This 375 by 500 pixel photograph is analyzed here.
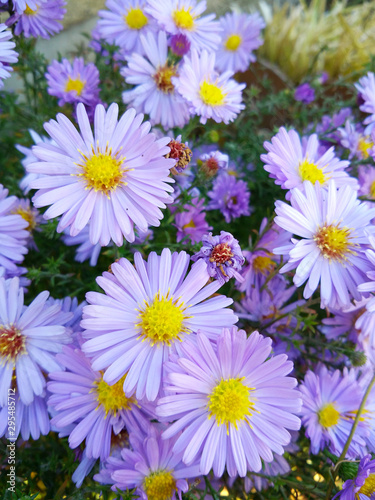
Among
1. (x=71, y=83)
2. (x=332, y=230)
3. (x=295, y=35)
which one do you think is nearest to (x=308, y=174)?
(x=332, y=230)

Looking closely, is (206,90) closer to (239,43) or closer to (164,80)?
(164,80)

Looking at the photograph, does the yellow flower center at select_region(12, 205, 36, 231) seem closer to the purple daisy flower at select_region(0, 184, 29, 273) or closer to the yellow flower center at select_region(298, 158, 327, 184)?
the purple daisy flower at select_region(0, 184, 29, 273)

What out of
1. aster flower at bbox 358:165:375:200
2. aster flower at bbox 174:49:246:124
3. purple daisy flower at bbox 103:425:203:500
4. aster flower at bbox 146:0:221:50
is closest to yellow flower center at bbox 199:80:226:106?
aster flower at bbox 174:49:246:124

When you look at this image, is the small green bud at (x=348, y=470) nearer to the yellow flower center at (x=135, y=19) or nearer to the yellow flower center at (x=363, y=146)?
the yellow flower center at (x=363, y=146)

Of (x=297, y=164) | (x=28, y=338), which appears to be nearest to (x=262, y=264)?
(x=297, y=164)

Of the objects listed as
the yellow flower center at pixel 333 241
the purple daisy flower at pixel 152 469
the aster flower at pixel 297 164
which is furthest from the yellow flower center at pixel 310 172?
the purple daisy flower at pixel 152 469
